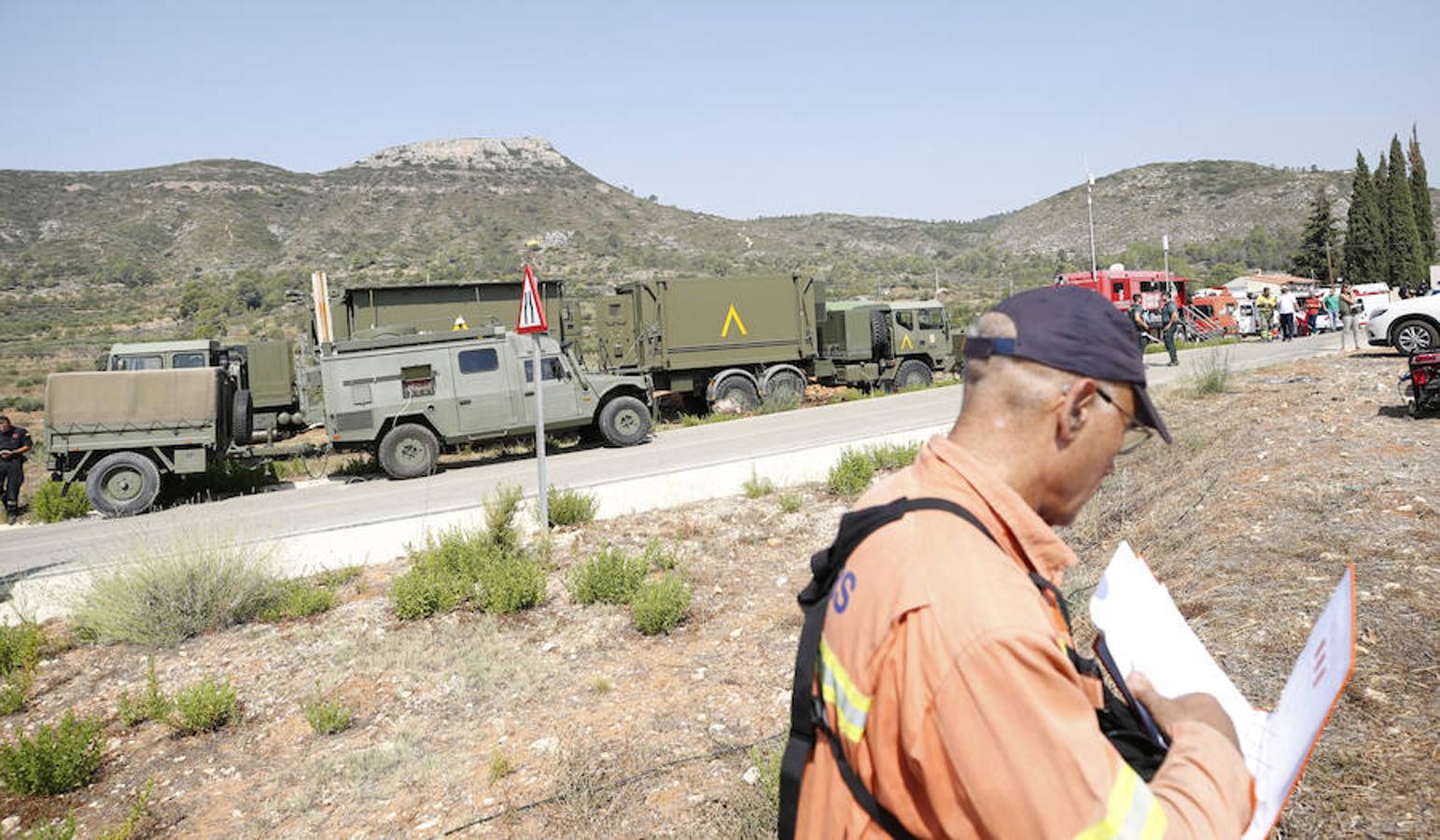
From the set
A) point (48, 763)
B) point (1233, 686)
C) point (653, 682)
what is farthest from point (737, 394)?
point (1233, 686)

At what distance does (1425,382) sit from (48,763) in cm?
1233

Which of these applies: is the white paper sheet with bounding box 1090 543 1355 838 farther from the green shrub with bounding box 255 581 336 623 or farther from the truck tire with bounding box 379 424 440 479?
the truck tire with bounding box 379 424 440 479

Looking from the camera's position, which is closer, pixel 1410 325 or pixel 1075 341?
pixel 1075 341

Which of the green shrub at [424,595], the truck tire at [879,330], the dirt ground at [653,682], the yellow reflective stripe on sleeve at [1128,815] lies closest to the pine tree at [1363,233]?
the truck tire at [879,330]

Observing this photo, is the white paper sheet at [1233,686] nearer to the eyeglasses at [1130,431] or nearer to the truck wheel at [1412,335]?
the eyeglasses at [1130,431]

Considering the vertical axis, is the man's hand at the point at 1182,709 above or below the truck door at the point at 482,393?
below

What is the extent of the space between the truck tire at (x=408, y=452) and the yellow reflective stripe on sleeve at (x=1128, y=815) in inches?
564

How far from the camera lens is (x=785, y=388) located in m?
20.8

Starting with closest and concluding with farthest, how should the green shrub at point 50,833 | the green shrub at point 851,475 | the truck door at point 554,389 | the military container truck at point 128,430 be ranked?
1. the green shrub at point 50,833
2. the green shrub at point 851,475
3. the military container truck at point 128,430
4. the truck door at point 554,389

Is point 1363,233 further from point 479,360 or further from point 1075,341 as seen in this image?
point 1075,341

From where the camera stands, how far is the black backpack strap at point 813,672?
4.61ft

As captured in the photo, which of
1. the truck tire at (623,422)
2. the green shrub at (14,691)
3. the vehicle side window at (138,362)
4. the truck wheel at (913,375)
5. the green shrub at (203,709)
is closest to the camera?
the green shrub at (203,709)

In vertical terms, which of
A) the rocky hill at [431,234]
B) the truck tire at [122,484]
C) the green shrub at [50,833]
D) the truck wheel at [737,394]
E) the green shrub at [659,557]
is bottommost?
the green shrub at [50,833]

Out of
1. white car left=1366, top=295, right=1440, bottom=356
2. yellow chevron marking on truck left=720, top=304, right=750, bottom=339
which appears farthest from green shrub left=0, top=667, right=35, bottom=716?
A: white car left=1366, top=295, right=1440, bottom=356
